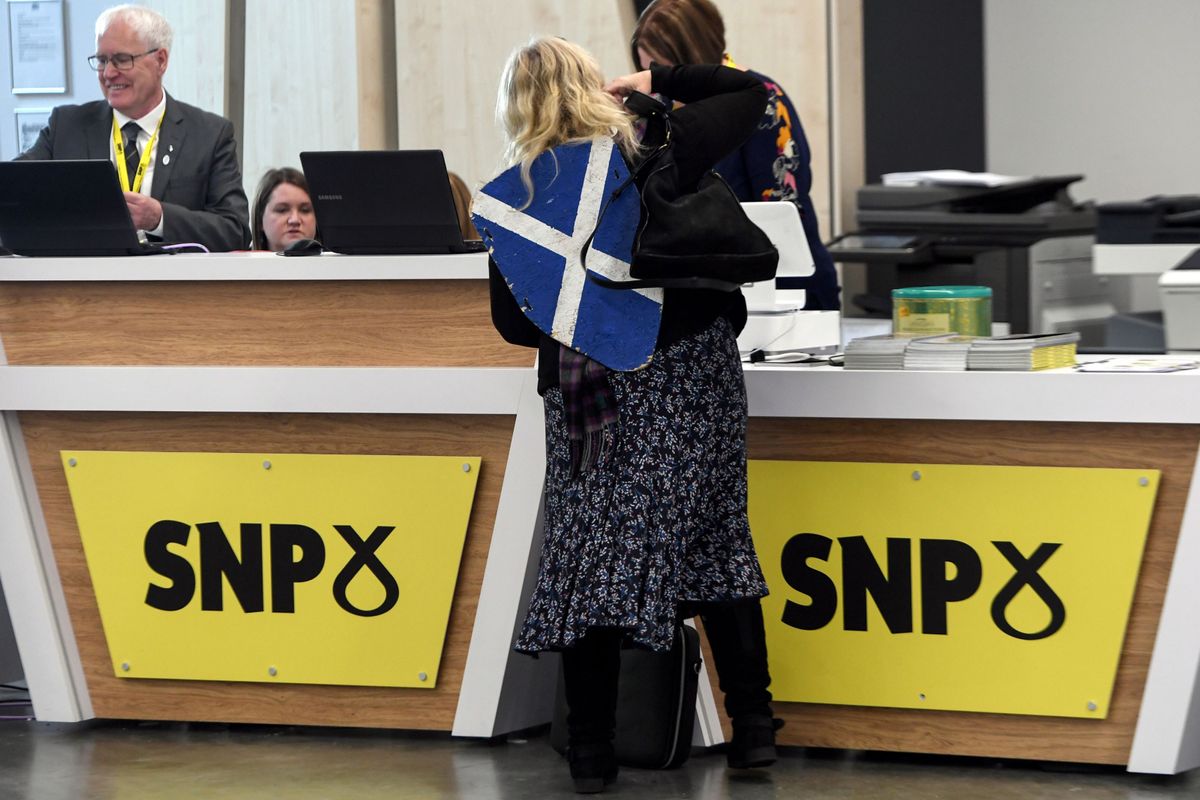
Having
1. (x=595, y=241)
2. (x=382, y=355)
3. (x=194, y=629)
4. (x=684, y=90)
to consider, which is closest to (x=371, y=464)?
(x=382, y=355)

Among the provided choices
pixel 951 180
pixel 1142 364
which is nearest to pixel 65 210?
pixel 1142 364

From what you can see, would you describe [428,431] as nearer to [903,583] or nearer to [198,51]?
[903,583]

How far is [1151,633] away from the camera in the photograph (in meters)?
2.81

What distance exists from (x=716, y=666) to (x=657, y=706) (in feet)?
0.44

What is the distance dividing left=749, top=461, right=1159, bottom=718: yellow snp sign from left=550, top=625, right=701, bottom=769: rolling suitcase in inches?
8.0

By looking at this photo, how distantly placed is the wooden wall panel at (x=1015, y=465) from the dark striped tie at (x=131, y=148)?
6.38 ft

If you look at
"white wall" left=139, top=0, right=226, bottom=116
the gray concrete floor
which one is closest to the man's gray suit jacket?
the gray concrete floor

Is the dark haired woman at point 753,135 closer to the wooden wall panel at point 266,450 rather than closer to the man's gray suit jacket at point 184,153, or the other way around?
the wooden wall panel at point 266,450

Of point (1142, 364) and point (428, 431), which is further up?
point (1142, 364)

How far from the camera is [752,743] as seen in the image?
285cm

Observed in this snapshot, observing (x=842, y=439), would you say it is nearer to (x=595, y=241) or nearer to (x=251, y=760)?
(x=595, y=241)

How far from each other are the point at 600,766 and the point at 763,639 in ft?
1.21

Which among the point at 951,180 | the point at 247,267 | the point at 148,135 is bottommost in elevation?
the point at 247,267

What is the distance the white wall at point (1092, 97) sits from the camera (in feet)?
20.6
